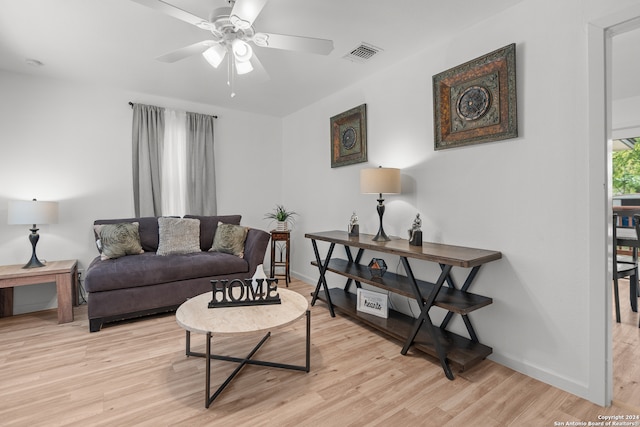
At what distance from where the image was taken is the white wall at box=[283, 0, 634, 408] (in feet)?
5.85

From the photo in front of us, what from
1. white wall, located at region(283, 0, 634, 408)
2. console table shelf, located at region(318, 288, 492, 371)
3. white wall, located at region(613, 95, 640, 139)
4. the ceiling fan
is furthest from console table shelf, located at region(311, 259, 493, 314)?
white wall, located at region(613, 95, 640, 139)

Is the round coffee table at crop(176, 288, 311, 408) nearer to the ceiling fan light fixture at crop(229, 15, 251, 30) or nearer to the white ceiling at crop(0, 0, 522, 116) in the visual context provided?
the ceiling fan light fixture at crop(229, 15, 251, 30)

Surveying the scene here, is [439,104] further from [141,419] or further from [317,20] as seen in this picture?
[141,419]

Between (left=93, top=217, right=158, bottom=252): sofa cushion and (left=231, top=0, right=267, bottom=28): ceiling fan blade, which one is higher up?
(left=231, top=0, right=267, bottom=28): ceiling fan blade

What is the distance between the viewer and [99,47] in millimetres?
2623

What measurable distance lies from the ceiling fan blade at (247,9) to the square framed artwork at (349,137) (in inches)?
68.9

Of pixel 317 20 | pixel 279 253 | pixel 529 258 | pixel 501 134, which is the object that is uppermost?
pixel 317 20

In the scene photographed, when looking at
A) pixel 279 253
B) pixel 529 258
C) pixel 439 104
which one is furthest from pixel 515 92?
pixel 279 253

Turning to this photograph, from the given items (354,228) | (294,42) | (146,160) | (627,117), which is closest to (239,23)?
(294,42)

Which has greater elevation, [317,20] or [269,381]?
[317,20]

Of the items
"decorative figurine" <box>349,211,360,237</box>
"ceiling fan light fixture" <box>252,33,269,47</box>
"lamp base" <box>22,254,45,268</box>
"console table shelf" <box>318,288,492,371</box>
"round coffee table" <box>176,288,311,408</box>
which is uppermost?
"ceiling fan light fixture" <box>252,33,269,47</box>

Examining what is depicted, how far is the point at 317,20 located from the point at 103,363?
9.49 ft

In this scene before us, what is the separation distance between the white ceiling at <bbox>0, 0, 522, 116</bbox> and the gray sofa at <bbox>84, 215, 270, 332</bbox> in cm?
161

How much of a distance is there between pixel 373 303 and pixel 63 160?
3.68 meters
